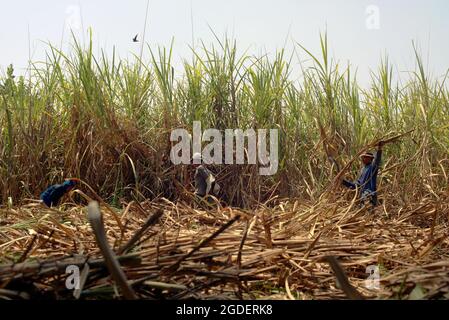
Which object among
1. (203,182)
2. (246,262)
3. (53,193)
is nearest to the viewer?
(246,262)

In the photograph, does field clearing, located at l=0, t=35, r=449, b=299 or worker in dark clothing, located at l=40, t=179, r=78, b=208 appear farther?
field clearing, located at l=0, t=35, r=449, b=299

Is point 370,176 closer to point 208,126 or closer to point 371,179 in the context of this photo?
point 371,179

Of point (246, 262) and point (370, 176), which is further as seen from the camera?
point (370, 176)

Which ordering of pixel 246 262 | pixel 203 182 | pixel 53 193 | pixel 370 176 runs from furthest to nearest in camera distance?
pixel 203 182
pixel 370 176
pixel 53 193
pixel 246 262

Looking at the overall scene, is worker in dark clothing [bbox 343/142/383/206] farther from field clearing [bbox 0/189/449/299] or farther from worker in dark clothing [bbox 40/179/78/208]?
worker in dark clothing [bbox 40/179/78/208]

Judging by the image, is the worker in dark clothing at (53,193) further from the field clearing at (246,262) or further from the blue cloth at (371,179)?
the blue cloth at (371,179)

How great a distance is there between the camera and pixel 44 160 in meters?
4.86

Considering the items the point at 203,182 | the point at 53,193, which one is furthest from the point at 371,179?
the point at 53,193

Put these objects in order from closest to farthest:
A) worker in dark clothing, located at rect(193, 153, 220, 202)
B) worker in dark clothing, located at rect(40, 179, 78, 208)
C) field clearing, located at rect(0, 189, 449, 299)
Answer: field clearing, located at rect(0, 189, 449, 299), worker in dark clothing, located at rect(40, 179, 78, 208), worker in dark clothing, located at rect(193, 153, 220, 202)

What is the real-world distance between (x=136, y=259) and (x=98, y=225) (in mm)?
164

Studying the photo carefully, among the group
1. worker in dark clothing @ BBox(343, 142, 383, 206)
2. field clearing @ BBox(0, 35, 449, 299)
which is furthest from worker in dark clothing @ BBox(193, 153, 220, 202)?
worker in dark clothing @ BBox(343, 142, 383, 206)
